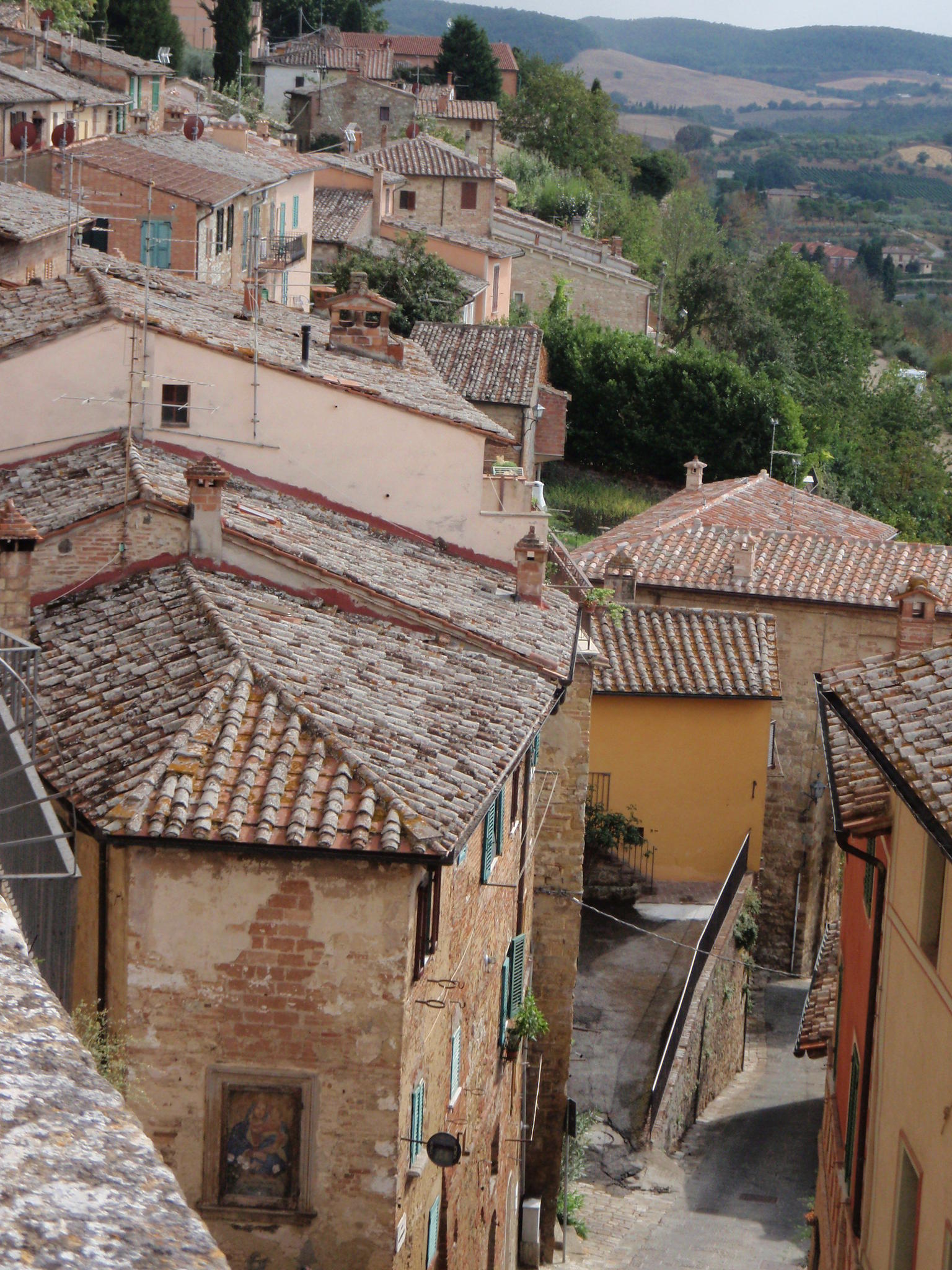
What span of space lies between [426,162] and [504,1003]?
4709cm

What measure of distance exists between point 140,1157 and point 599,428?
50408 mm

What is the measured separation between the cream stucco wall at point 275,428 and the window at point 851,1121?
7991 millimetres

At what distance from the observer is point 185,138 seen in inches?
1713

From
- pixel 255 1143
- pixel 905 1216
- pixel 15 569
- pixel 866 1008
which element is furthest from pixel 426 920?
pixel 15 569

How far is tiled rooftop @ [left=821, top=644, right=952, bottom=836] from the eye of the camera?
9977 millimetres

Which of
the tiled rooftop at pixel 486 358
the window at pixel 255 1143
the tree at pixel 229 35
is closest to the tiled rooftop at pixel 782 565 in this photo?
the tiled rooftop at pixel 486 358

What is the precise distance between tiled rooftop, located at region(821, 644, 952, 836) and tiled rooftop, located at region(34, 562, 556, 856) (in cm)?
280

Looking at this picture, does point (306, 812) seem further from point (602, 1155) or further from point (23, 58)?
point (23, 58)

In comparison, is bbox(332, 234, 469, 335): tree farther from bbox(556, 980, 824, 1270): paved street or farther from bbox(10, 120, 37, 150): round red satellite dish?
bbox(556, 980, 824, 1270): paved street

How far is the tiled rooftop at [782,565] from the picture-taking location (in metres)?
32.2

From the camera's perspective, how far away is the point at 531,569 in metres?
19.5

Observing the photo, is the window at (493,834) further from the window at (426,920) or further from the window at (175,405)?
the window at (175,405)

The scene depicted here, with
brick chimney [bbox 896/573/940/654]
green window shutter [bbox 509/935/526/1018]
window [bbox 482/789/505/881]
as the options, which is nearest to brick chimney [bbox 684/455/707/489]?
brick chimney [bbox 896/573/940/654]

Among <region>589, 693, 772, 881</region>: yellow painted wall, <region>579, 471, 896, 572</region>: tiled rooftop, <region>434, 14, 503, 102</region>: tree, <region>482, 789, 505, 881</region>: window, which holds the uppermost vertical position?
<region>434, 14, 503, 102</region>: tree
